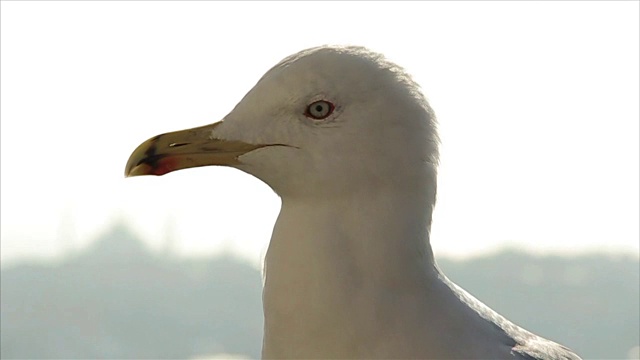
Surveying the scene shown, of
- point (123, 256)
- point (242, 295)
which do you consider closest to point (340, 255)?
point (242, 295)

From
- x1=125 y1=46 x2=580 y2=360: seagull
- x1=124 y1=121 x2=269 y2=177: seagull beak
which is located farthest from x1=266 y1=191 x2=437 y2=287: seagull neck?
x1=124 y1=121 x2=269 y2=177: seagull beak

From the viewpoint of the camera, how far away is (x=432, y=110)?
1.06m

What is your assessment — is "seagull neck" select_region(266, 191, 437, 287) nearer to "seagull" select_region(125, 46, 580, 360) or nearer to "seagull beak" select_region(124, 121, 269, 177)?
"seagull" select_region(125, 46, 580, 360)

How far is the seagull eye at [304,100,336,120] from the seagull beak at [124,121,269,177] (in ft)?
0.28

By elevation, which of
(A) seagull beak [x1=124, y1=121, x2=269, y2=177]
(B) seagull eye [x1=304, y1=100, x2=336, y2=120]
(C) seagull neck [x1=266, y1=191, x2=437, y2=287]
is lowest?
(C) seagull neck [x1=266, y1=191, x2=437, y2=287]

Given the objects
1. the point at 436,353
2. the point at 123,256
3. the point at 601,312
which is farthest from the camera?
the point at 123,256

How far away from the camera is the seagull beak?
1.05 metres

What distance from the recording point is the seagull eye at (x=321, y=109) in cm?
102

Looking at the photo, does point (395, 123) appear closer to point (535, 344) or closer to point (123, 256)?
point (535, 344)

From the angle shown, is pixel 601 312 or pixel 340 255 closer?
pixel 340 255

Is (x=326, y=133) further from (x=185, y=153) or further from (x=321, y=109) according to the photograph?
(x=185, y=153)

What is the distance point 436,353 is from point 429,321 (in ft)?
0.11

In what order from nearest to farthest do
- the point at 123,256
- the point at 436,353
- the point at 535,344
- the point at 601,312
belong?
the point at 436,353 < the point at 535,344 < the point at 601,312 < the point at 123,256

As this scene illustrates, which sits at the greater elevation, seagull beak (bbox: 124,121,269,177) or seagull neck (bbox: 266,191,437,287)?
seagull beak (bbox: 124,121,269,177)
